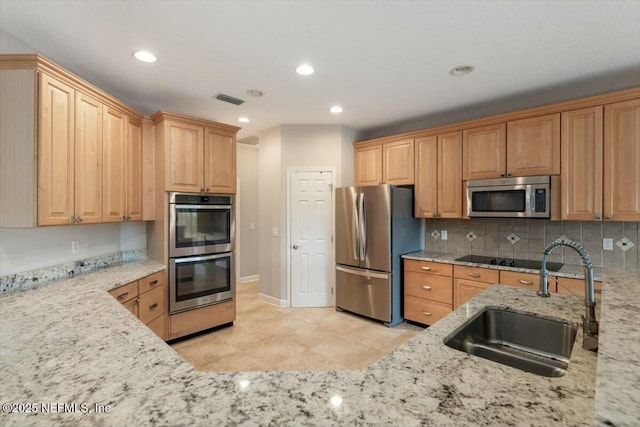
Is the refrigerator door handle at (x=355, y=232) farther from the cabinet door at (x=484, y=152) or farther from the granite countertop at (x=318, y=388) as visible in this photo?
the granite countertop at (x=318, y=388)

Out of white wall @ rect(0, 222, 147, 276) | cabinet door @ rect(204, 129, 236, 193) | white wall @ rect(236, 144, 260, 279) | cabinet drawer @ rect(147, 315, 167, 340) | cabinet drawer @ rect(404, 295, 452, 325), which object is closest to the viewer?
white wall @ rect(0, 222, 147, 276)

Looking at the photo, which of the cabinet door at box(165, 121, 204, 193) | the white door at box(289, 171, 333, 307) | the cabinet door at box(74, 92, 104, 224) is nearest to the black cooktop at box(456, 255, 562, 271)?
the white door at box(289, 171, 333, 307)

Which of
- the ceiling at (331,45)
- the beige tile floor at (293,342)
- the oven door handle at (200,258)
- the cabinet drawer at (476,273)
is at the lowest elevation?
the beige tile floor at (293,342)

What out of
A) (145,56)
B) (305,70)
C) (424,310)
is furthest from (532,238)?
(145,56)

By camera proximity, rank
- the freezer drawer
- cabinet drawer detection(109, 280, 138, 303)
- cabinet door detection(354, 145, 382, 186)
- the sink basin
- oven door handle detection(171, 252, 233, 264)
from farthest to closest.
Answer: cabinet door detection(354, 145, 382, 186) → the freezer drawer → oven door handle detection(171, 252, 233, 264) → cabinet drawer detection(109, 280, 138, 303) → the sink basin

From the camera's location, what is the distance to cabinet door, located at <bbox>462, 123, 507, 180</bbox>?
10.7 feet

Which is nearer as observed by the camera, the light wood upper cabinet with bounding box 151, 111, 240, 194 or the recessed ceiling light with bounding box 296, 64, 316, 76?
the recessed ceiling light with bounding box 296, 64, 316, 76

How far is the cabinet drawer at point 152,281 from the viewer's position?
264 centimetres

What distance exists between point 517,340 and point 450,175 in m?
2.47

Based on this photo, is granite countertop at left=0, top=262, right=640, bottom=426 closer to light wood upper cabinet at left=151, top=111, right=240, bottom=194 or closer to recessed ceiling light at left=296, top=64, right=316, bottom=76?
light wood upper cabinet at left=151, top=111, right=240, bottom=194

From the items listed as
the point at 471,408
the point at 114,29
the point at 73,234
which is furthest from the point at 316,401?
the point at 73,234

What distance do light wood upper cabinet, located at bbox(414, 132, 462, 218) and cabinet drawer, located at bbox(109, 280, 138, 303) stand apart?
10.5 feet

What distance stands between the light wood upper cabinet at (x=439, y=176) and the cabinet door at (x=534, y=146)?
21.1 inches

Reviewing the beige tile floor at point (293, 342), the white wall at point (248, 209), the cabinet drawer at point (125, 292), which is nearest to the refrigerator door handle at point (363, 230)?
the beige tile floor at point (293, 342)
